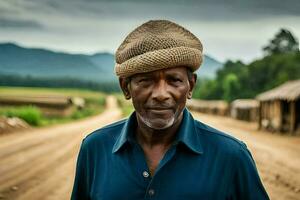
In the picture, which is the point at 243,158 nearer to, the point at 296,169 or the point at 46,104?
the point at 296,169

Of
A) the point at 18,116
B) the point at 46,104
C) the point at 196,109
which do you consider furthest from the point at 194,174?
the point at 196,109

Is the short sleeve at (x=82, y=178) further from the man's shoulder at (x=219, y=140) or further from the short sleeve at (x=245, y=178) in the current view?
the short sleeve at (x=245, y=178)

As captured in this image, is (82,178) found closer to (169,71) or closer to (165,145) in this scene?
(165,145)

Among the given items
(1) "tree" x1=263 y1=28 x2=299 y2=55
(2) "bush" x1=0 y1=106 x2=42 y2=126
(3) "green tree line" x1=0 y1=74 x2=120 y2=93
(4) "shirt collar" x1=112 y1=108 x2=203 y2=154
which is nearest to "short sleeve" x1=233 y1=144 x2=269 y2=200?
(4) "shirt collar" x1=112 y1=108 x2=203 y2=154

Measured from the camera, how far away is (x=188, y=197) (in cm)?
220

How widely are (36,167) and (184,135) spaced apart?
378 inches

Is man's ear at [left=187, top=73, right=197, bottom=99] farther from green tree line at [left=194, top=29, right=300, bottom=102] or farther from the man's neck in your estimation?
green tree line at [left=194, top=29, right=300, bottom=102]

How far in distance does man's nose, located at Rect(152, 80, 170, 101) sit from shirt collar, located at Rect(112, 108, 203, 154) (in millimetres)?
182

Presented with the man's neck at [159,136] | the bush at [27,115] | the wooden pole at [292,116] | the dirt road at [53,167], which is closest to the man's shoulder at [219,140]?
the man's neck at [159,136]

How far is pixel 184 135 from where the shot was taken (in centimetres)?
238

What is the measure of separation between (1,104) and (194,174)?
3739 cm

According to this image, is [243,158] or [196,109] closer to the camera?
[243,158]

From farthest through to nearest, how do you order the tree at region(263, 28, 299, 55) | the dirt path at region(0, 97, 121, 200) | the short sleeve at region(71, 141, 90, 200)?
the tree at region(263, 28, 299, 55) → the dirt path at region(0, 97, 121, 200) → the short sleeve at region(71, 141, 90, 200)

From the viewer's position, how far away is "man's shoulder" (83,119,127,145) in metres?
2.53
